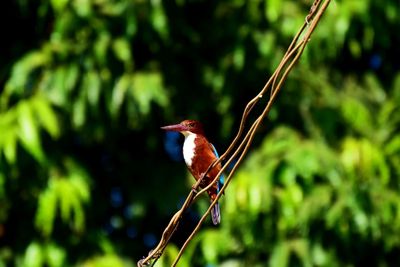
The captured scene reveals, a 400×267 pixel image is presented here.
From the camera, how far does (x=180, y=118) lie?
5988 millimetres

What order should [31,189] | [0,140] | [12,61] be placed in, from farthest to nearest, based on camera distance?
1. [12,61]
2. [31,189]
3. [0,140]

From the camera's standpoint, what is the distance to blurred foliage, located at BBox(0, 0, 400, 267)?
534cm

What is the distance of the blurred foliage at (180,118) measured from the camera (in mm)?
5344

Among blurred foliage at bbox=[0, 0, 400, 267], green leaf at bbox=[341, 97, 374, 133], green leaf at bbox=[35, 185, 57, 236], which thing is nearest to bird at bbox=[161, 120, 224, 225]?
blurred foliage at bbox=[0, 0, 400, 267]

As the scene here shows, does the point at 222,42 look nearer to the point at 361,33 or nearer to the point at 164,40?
the point at 164,40

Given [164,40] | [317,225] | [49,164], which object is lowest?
[317,225]

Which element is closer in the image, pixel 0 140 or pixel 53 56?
pixel 0 140

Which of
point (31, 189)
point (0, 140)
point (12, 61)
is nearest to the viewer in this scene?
point (0, 140)

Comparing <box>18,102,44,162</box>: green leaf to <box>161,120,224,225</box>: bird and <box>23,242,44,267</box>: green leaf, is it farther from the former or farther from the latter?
<box>161,120,224,225</box>: bird

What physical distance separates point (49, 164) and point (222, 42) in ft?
3.94

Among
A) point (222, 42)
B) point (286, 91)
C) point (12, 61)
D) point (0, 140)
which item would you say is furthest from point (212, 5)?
point (0, 140)

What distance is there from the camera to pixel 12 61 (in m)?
5.92

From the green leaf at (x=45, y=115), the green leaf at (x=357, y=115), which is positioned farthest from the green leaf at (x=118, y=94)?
the green leaf at (x=357, y=115)

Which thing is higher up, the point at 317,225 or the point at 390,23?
the point at 390,23
